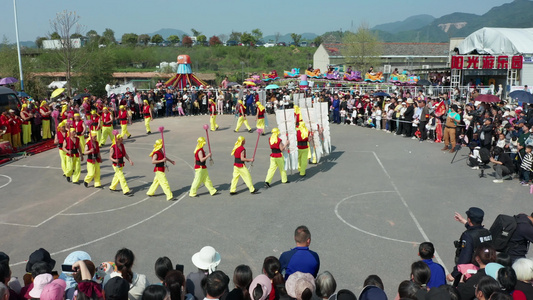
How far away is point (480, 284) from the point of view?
4941 millimetres

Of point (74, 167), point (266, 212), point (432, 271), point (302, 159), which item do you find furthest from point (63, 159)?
point (432, 271)

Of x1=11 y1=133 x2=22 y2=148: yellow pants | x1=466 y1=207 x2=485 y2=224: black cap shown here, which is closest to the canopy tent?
x1=466 y1=207 x2=485 y2=224: black cap

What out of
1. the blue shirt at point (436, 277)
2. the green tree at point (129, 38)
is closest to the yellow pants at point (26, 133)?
the blue shirt at point (436, 277)

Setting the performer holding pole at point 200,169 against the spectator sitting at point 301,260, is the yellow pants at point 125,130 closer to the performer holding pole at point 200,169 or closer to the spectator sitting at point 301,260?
the performer holding pole at point 200,169

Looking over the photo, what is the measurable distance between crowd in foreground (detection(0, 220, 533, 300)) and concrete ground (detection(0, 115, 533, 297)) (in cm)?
209

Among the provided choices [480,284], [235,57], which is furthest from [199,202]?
[235,57]

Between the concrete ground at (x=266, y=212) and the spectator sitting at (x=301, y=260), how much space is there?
6.43 feet

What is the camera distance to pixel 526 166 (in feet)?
42.8

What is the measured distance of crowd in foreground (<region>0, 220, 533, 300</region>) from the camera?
4863 mm

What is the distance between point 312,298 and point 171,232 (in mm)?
5584

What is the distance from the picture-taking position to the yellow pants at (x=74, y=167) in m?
14.1

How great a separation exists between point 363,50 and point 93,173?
160 ft

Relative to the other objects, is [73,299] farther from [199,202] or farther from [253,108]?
[253,108]

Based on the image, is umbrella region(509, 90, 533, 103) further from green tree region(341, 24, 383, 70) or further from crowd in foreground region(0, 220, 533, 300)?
green tree region(341, 24, 383, 70)
